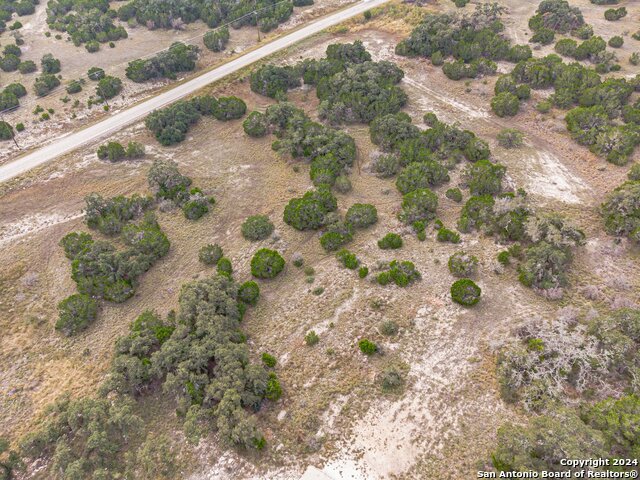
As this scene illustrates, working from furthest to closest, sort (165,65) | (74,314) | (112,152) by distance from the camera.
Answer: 1. (165,65)
2. (112,152)
3. (74,314)

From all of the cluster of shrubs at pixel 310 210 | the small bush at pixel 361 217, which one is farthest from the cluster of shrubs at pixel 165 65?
the small bush at pixel 361 217

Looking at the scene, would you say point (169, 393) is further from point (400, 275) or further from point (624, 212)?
point (624, 212)

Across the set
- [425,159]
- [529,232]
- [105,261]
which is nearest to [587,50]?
[425,159]

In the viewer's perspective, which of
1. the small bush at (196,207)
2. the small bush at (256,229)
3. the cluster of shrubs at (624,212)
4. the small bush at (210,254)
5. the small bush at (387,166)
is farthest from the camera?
the small bush at (387,166)

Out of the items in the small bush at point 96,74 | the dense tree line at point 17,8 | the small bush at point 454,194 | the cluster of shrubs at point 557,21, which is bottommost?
the small bush at point 454,194

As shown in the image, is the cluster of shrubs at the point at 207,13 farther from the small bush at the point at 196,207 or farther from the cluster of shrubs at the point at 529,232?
the cluster of shrubs at the point at 529,232
